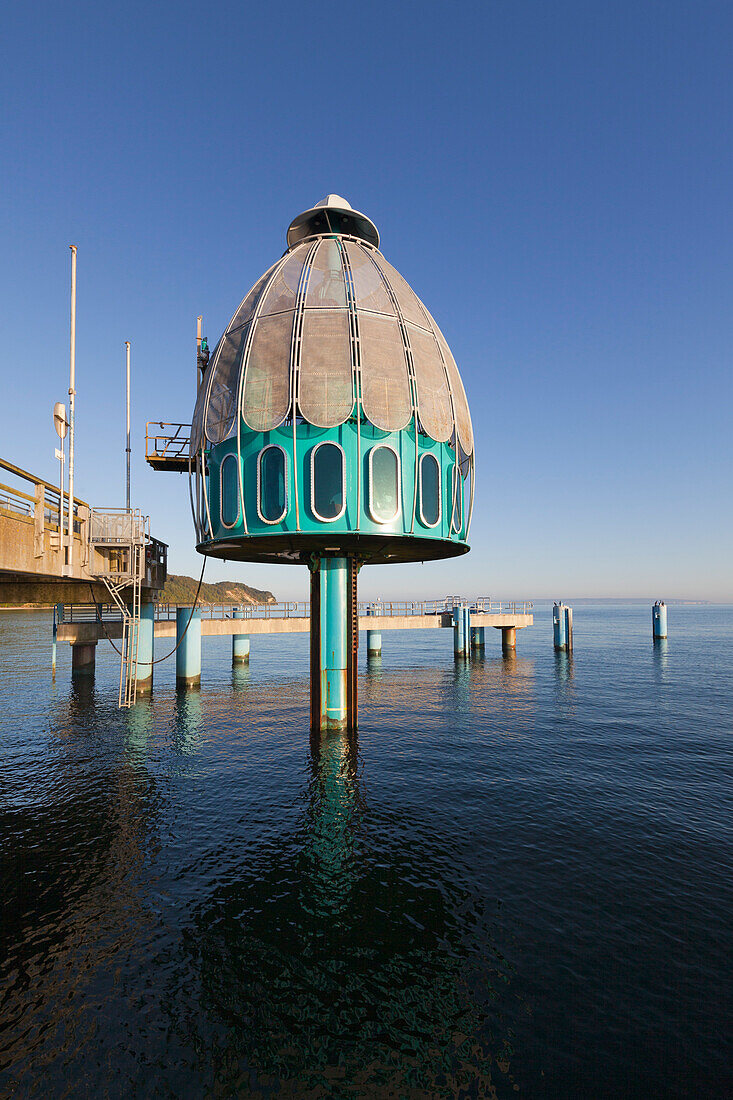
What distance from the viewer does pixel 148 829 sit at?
16547 millimetres

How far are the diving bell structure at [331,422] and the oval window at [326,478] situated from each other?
43 mm

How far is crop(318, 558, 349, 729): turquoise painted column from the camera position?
2438cm

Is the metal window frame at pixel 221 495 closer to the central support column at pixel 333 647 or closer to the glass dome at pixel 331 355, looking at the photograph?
the glass dome at pixel 331 355

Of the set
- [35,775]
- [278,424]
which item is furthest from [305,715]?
[278,424]

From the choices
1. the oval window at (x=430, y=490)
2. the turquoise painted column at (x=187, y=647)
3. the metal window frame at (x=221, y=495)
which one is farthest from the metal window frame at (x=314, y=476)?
the turquoise painted column at (x=187, y=647)

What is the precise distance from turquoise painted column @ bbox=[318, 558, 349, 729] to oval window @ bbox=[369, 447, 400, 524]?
4.53 meters

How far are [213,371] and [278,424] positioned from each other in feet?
19.6

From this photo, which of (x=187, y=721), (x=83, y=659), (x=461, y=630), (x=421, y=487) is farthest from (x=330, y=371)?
(x=461, y=630)

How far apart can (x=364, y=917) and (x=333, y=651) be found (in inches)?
520

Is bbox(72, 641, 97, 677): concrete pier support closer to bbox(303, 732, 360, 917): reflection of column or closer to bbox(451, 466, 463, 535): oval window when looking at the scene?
bbox(303, 732, 360, 917): reflection of column

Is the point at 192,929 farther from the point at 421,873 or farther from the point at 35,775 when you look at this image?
the point at 35,775

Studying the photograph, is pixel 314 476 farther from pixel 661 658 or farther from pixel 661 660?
pixel 661 658

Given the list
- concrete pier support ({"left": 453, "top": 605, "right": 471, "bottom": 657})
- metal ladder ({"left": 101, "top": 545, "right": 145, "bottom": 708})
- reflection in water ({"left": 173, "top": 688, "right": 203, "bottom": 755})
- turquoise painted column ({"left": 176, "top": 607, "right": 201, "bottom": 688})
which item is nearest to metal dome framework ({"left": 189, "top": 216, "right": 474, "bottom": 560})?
metal ladder ({"left": 101, "top": 545, "right": 145, "bottom": 708})

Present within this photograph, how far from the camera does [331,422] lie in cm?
2152
